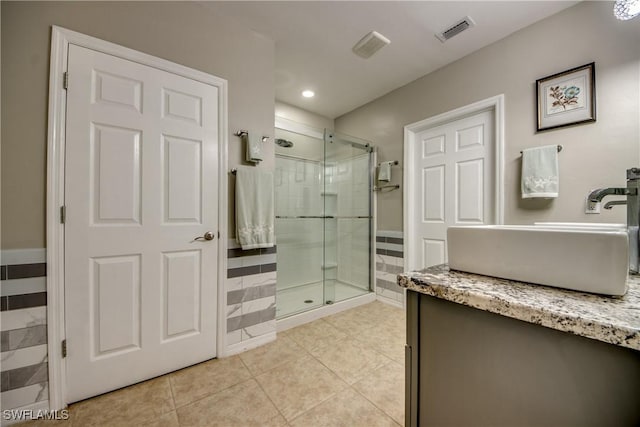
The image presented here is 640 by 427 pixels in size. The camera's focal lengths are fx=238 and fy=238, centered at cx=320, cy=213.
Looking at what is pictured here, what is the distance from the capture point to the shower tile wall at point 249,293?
175 centimetres

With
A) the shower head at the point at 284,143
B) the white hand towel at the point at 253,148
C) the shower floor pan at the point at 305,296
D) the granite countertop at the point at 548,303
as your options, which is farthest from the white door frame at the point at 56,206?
the granite countertop at the point at 548,303

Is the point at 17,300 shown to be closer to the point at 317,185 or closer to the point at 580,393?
the point at 580,393

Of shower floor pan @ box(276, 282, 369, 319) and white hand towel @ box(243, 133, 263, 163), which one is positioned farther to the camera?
shower floor pan @ box(276, 282, 369, 319)

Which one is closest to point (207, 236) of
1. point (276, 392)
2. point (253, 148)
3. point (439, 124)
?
point (253, 148)

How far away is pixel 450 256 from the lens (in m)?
0.83

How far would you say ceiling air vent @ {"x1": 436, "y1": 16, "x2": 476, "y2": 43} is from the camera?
70.5 inches

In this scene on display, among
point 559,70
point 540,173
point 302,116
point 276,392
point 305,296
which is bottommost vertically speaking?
point 276,392

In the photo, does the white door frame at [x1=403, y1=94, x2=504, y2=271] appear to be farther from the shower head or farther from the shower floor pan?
the shower head

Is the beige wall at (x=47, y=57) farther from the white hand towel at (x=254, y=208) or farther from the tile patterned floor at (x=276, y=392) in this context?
the tile patterned floor at (x=276, y=392)

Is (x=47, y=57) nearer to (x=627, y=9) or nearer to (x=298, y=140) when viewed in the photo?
(x=298, y=140)

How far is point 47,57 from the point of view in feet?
4.03

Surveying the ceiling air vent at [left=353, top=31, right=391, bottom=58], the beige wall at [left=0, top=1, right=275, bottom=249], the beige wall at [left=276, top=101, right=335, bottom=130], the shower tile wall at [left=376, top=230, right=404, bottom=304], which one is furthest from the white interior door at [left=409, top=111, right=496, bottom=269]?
the beige wall at [left=0, top=1, right=275, bottom=249]

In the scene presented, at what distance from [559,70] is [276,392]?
2.87 meters

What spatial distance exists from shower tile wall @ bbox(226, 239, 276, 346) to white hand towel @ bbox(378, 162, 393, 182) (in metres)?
1.56
